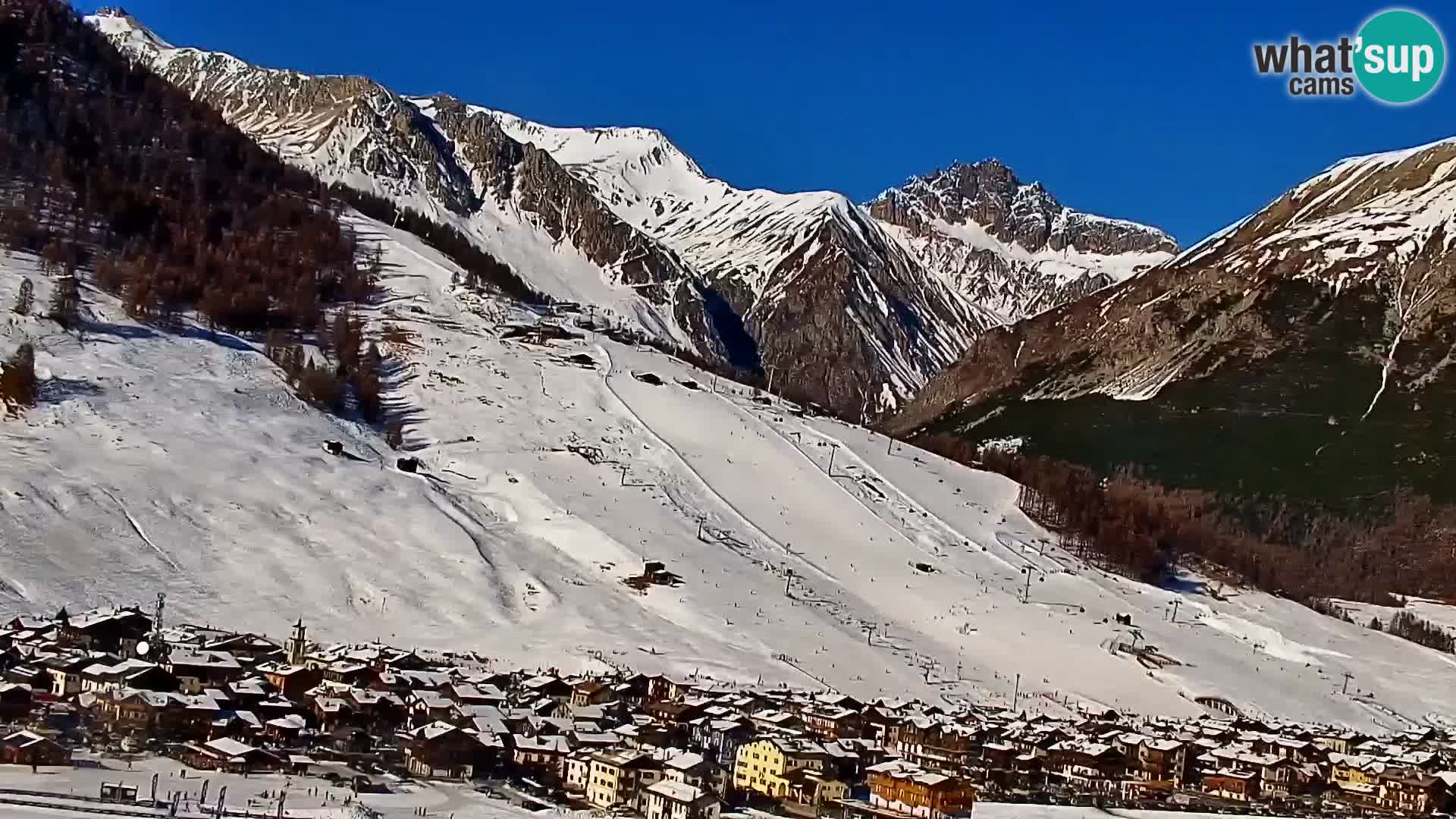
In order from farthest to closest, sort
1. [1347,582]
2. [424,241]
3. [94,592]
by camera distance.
Result: [424,241] < [1347,582] < [94,592]

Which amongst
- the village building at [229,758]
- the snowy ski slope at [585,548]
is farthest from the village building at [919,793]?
the snowy ski slope at [585,548]

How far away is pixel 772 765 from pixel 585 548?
A: 35.1 m

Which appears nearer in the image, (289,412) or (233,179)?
(289,412)

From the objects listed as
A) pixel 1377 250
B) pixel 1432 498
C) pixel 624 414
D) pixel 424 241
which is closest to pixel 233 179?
pixel 424 241

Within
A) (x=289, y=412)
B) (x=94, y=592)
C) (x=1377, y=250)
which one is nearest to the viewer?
(x=94, y=592)

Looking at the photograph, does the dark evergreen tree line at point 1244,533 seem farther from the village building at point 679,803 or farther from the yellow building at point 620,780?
the village building at point 679,803

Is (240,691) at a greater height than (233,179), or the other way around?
(233,179)

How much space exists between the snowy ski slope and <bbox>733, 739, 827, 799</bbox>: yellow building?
17471 mm

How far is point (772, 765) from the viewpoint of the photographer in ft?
125

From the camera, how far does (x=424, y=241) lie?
169500 mm

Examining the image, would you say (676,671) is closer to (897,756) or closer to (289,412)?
(897,756)

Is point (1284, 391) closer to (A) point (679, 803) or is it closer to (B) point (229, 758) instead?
(A) point (679, 803)

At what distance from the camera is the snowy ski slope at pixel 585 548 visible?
196ft

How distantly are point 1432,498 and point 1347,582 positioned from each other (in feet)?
95.4
